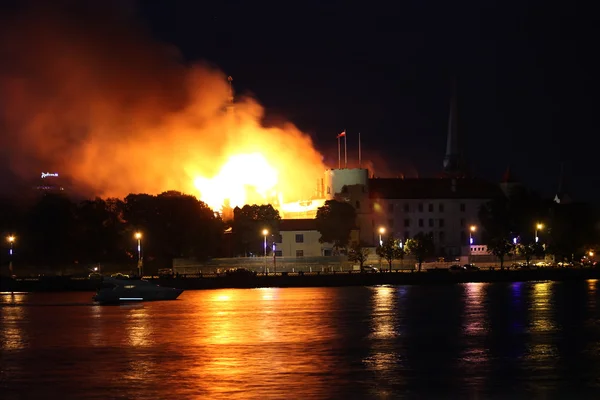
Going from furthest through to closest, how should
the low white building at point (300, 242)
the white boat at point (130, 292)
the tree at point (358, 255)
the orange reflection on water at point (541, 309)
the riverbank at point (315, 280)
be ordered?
the low white building at point (300, 242) < the tree at point (358, 255) < the riverbank at point (315, 280) < the white boat at point (130, 292) < the orange reflection on water at point (541, 309)

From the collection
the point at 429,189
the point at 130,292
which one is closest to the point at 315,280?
the point at 130,292

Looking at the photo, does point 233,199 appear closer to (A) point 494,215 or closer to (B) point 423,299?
(A) point 494,215

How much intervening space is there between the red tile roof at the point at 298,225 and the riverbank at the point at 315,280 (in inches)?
1003

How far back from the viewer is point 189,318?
76000 mm

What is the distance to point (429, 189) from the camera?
176875 millimetres

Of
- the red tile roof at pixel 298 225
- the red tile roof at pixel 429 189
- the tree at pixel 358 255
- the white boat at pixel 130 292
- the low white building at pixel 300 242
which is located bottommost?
the white boat at pixel 130 292

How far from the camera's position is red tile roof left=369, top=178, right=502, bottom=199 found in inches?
6850

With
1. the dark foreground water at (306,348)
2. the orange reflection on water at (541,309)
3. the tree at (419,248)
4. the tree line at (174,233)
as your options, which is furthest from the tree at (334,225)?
the dark foreground water at (306,348)

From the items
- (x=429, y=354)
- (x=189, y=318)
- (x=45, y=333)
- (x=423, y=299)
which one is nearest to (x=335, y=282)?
(x=423, y=299)

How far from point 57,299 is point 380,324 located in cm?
4019

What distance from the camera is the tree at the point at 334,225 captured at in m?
147

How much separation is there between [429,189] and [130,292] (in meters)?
89.4

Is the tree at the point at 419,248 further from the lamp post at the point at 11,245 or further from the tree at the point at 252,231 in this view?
the lamp post at the point at 11,245

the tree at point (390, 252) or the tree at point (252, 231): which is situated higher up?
the tree at point (252, 231)
